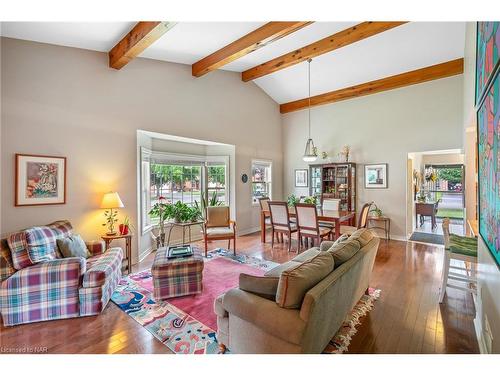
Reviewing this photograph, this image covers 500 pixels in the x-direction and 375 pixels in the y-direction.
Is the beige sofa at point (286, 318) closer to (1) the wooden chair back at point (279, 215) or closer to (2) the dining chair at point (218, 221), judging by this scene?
(1) the wooden chair back at point (279, 215)

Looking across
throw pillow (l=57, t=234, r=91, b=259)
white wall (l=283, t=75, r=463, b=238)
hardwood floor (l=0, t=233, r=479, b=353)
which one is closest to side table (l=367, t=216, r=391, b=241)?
white wall (l=283, t=75, r=463, b=238)

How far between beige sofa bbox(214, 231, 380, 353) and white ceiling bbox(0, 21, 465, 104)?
3432 millimetres

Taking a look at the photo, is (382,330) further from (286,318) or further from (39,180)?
(39,180)

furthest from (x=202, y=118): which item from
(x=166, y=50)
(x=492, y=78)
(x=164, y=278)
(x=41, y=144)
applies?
(x=492, y=78)

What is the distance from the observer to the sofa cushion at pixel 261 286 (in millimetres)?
1751

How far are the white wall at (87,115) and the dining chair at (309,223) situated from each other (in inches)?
97.5

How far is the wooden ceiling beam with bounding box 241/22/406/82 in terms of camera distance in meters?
3.54

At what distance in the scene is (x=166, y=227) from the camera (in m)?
5.09

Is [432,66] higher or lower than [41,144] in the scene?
higher

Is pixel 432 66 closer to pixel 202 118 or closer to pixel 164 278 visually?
pixel 202 118
